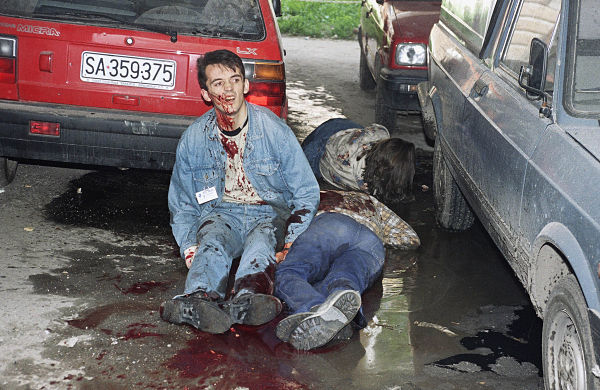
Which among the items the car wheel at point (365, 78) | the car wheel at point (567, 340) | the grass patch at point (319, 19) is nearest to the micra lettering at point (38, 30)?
the car wheel at point (567, 340)

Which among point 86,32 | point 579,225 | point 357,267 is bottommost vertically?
point 357,267

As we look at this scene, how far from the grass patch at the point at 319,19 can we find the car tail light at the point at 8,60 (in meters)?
10.5

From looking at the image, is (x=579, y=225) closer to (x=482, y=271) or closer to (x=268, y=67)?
(x=482, y=271)

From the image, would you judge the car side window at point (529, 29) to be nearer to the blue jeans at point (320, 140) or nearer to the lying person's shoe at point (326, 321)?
the lying person's shoe at point (326, 321)

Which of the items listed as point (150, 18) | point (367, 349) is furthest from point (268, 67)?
point (367, 349)

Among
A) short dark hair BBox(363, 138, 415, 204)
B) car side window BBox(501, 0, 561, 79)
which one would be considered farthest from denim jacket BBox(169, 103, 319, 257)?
car side window BBox(501, 0, 561, 79)

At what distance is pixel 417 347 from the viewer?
4121 millimetres

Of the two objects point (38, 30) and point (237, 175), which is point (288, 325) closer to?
point (237, 175)

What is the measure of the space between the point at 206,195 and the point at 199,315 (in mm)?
881

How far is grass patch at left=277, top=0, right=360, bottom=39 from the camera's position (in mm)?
16453

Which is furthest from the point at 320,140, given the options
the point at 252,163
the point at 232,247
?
the point at 232,247

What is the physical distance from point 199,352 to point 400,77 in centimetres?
456

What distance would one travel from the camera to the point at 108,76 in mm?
5223

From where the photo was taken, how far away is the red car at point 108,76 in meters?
5.15
